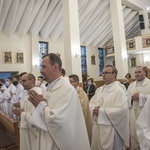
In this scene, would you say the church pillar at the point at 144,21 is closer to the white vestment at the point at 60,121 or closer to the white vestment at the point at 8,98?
the white vestment at the point at 8,98

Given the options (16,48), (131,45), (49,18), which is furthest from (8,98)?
(131,45)

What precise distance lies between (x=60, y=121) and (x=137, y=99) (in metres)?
2.42

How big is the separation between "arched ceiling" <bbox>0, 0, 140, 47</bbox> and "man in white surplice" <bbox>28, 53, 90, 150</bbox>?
8.99m

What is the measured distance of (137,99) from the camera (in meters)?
3.78

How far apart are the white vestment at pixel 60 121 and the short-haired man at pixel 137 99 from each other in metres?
2.06

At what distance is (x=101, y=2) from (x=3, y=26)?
280 inches

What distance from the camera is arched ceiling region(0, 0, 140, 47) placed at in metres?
10.5

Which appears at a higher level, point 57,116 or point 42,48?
point 42,48

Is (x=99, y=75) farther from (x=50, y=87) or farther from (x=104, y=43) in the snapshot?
(x=50, y=87)

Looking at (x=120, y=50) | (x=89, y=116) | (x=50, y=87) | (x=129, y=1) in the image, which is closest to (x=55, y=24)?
(x=120, y=50)

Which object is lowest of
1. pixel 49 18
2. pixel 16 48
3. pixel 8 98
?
pixel 8 98

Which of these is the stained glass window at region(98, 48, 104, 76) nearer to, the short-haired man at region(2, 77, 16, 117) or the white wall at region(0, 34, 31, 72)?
the white wall at region(0, 34, 31, 72)

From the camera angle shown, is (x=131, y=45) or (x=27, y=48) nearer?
(x=27, y=48)

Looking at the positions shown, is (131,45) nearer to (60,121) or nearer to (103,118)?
(103,118)
